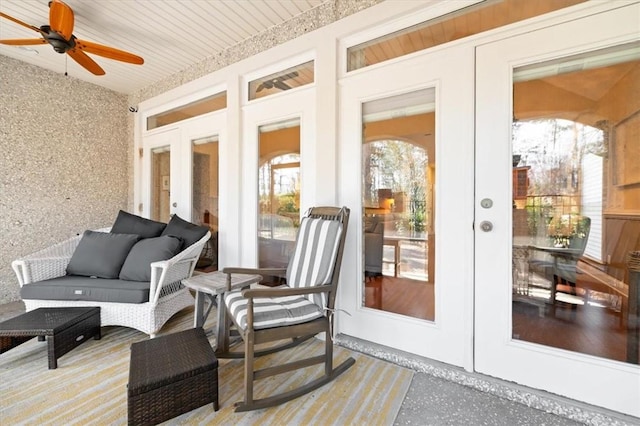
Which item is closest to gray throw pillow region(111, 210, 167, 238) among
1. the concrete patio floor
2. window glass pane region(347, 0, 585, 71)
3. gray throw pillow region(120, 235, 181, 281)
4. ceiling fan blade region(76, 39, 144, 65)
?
gray throw pillow region(120, 235, 181, 281)

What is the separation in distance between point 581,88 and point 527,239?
3.00 feet

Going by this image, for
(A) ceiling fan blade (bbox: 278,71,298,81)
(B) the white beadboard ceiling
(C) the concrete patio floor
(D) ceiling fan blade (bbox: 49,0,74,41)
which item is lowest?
(C) the concrete patio floor

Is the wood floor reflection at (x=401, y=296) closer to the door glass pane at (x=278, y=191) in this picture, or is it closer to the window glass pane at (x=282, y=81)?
the door glass pane at (x=278, y=191)

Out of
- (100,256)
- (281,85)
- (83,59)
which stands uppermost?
(83,59)

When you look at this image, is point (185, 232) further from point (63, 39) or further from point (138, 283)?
point (63, 39)

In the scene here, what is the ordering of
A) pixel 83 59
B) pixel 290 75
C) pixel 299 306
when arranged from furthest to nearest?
pixel 290 75 → pixel 83 59 → pixel 299 306

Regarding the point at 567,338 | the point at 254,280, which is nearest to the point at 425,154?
the point at 567,338

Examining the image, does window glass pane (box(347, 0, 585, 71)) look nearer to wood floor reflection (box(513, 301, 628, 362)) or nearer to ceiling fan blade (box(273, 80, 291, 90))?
ceiling fan blade (box(273, 80, 291, 90))

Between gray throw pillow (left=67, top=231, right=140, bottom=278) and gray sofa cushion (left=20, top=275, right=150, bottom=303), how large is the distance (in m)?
0.20

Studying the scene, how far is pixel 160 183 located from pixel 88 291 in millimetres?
2154

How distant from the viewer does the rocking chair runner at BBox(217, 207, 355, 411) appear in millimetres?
1536

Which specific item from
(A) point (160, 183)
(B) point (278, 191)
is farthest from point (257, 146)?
(A) point (160, 183)

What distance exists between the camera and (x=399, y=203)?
2.21 metres

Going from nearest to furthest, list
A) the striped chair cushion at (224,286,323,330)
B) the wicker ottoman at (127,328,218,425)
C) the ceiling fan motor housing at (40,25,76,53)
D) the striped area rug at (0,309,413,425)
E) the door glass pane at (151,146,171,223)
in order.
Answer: the wicker ottoman at (127,328,218,425)
the striped area rug at (0,309,413,425)
the striped chair cushion at (224,286,323,330)
the ceiling fan motor housing at (40,25,76,53)
the door glass pane at (151,146,171,223)
